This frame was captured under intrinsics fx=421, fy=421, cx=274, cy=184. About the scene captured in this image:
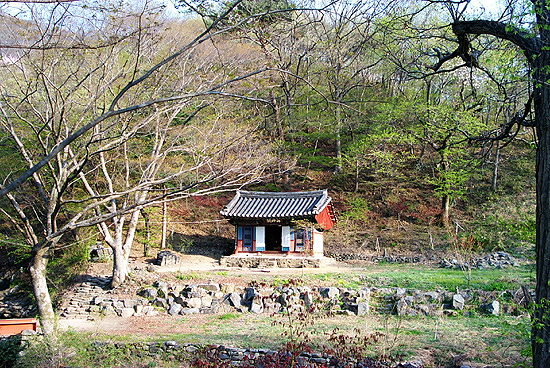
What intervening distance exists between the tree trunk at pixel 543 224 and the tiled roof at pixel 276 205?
16.2 metres

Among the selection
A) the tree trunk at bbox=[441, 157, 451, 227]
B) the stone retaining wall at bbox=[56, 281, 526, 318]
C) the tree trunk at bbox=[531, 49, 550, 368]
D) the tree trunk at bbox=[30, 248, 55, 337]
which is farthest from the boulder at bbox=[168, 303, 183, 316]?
the tree trunk at bbox=[441, 157, 451, 227]

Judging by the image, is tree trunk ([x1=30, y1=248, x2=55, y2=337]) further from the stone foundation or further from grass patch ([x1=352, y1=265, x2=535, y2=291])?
the stone foundation

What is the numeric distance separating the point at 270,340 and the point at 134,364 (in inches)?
104

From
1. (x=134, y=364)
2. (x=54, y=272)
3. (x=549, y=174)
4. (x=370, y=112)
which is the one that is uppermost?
(x=370, y=112)

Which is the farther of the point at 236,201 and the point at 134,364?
the point at 236,201

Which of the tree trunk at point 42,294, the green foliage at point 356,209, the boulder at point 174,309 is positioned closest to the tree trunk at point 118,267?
the boulder at point 174,309

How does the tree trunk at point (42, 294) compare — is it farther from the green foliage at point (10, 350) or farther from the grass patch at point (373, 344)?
the green foliage at point (10, 350)

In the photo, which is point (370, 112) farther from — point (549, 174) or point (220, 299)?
point (549, 174)

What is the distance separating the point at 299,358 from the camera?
6.87 m

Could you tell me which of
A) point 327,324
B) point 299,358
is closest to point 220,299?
point 327,324

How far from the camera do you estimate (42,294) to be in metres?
7.25

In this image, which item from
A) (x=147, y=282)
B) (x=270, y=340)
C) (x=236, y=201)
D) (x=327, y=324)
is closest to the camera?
(x=270, y=340)

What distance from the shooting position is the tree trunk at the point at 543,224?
4.88 metres

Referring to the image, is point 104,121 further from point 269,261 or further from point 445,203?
point 445,203
